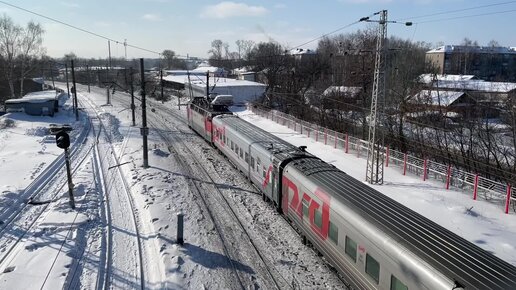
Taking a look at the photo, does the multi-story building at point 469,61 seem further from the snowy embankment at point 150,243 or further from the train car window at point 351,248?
the train car window at point 351,248

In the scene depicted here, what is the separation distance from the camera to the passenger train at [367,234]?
7.02 metres

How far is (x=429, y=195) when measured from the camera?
18344mm

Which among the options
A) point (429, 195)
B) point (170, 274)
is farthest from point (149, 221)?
point (429, 195)

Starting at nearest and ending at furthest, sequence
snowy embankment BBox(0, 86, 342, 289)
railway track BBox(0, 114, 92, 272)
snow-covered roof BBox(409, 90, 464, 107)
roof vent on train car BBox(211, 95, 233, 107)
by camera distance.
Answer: snowy embankment BBox(0, 86, 342, 289)
railway track BBox(0, 114, 92, 272)
snow-covered roof BBox(409, 90, 464, 107)
roof vent on train car BBox(211, 95, 233, 107)

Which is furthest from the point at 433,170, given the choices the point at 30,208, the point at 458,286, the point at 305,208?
the point at 30,208

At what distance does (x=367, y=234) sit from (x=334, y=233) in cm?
164

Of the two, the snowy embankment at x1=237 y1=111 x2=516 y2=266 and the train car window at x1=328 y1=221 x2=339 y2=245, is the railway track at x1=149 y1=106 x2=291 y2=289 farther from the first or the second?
the snowy embankment at x1=237 y1=111 x2=516 y2=266

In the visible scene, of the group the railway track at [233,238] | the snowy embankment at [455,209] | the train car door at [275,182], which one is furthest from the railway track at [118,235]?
the snowy embankment at [455,209]

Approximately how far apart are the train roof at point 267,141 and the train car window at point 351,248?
5390 millimetres

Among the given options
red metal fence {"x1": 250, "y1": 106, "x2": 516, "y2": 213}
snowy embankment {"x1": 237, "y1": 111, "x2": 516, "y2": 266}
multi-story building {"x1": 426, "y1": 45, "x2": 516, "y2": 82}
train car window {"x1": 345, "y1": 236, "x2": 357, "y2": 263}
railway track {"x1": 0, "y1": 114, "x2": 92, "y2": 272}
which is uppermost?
multi-story building {"x1": 426, "y1": 45, "x2": 516, "y2": 82}

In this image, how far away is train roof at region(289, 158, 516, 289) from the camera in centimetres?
671

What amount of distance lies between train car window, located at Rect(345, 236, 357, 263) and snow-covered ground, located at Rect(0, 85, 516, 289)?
1354 mm

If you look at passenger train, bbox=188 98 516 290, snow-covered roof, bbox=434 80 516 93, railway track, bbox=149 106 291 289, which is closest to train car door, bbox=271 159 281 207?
passenger train, bbox=188 98 516 290

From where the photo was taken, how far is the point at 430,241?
7988 mm
